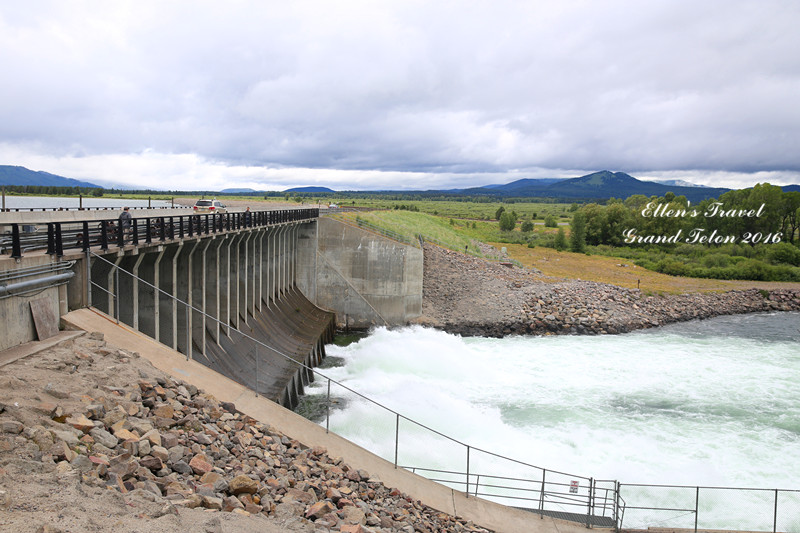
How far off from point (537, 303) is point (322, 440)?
1348 inches

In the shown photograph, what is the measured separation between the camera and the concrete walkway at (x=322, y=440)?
12.4 metres

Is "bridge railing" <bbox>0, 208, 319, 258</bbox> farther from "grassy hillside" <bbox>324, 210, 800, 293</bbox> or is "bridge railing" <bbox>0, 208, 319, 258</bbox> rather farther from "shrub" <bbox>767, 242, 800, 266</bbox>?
"shrub" <bbox>767, 242, 800, 266</bbox>

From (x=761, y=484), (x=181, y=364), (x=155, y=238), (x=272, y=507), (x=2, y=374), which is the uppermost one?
(x=155, y=238)

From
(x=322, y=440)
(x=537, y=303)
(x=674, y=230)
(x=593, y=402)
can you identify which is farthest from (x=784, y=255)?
(x=322, y=440)

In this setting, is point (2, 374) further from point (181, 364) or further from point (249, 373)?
point (249, 373)

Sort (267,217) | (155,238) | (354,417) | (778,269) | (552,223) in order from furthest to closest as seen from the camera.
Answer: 1. (552,223)
2. (778,269)
3. (267,217)
4. (354,417)
5. (155,238)

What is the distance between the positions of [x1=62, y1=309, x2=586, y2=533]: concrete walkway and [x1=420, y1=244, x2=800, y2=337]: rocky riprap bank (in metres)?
27.7

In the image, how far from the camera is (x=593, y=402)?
26.2 m

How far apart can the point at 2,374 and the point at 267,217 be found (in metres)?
23.1

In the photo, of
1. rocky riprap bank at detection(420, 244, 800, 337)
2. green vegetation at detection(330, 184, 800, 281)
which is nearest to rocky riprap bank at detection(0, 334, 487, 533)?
rocky riprap bank at detection(420, 244, 800, 337)

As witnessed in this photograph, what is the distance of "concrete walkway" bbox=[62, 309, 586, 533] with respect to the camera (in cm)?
1244

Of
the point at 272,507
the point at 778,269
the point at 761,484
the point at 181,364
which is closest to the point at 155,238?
the point at 181,364

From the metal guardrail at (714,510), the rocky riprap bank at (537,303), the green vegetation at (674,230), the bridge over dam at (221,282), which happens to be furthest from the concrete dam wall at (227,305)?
the green vegetation at (674,230)

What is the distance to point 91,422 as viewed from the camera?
8719 millimetres
